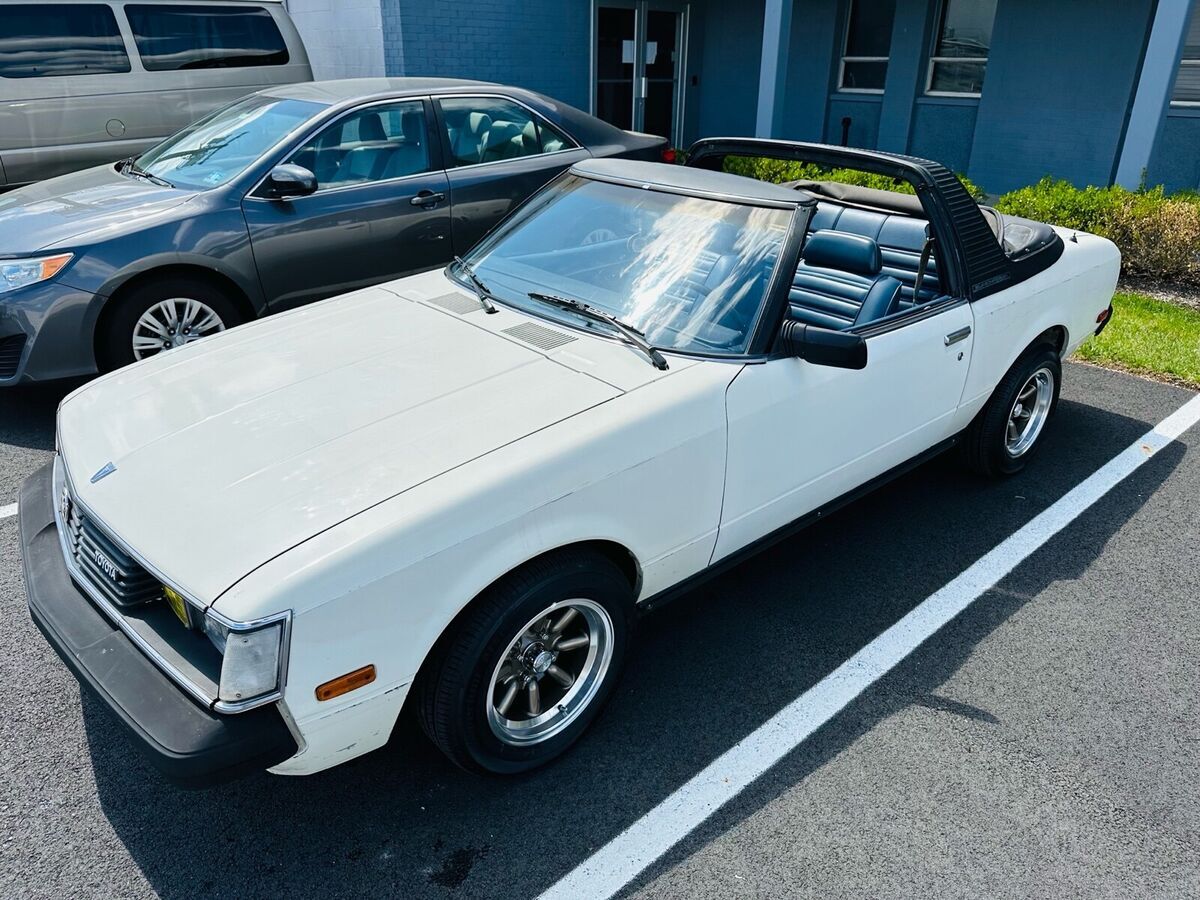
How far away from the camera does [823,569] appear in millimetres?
3863

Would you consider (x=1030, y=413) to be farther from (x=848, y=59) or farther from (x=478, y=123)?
(x=848, y=59)

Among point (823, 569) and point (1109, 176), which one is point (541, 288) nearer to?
point (823, 569)

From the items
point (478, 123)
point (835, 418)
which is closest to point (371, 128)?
point (478, 123)

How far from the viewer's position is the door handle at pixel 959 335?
3.69m

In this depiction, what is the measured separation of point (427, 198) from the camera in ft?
18.6

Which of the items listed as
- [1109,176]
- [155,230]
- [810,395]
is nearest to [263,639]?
[810,395]

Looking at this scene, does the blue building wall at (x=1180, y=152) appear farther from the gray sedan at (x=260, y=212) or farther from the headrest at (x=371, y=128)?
the headrest at (x=371, y=128)

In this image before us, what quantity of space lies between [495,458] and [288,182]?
3368mm

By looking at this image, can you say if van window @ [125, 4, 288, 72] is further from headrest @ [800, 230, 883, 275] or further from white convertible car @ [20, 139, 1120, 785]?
headrest @ [800, 230, 883, 275]

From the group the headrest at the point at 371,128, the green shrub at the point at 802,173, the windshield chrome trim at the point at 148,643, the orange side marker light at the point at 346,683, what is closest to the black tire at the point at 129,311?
the headrest at the point at 371,128

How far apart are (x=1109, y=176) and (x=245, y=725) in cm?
1148

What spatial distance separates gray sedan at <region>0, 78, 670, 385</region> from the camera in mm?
4750

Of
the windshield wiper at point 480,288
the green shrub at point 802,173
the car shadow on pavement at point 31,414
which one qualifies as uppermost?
the windshield wiper at point 480,288

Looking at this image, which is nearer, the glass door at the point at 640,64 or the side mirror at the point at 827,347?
the side mirror at the point at 827,347
